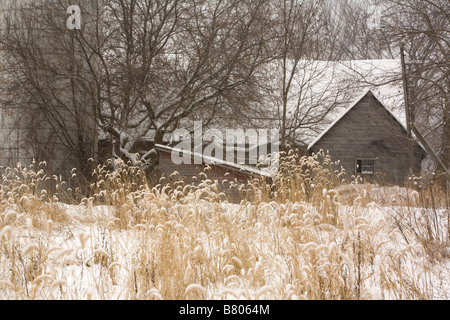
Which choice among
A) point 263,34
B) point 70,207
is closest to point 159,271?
point 70,207

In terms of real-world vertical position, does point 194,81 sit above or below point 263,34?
below

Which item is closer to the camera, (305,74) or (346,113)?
(346,113)

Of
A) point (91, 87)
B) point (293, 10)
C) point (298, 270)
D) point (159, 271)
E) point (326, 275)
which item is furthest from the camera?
point (293, 10)

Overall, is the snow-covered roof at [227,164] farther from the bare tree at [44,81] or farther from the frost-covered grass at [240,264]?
the frost-covered grass at [240,264]

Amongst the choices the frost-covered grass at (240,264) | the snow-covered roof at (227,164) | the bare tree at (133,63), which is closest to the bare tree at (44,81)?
the bare tree at (133,63)

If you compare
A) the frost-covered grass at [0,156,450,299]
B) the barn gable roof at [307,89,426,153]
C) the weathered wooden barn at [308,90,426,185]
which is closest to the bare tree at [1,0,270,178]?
the barn gable roof at [307,89,426,153]

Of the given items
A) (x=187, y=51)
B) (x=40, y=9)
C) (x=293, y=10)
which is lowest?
(x=187, y=51)

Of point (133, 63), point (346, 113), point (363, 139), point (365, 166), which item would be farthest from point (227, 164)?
point (365, 166)

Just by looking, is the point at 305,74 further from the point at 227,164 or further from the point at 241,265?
the point at 241,265

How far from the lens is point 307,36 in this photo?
16172mm

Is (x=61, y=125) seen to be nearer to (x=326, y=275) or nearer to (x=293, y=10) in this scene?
(x=293, y=10)

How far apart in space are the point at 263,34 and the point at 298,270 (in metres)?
11.3
